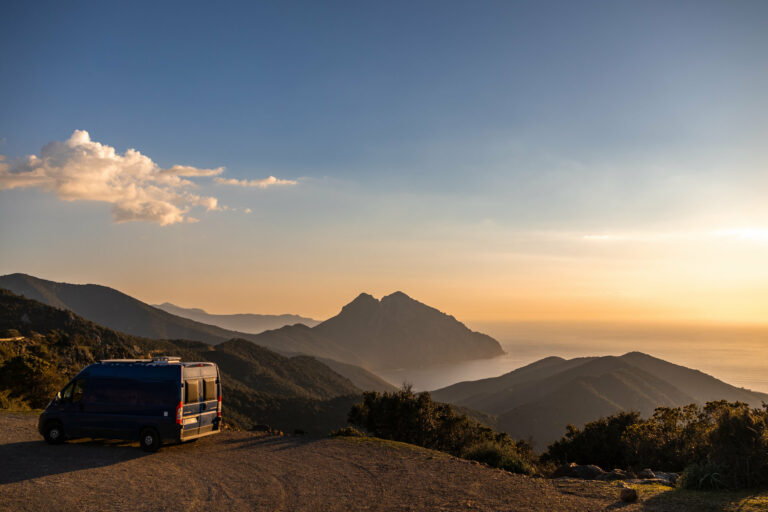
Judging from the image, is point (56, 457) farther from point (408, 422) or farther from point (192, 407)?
point (408, 422)

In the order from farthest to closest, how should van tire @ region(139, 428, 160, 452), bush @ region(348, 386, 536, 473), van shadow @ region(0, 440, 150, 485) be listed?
1. bush @ region(348, 386, 536, 473)
2. van tire @ region(139, 428, 160, 452)
3. van shadow @ region(0, 440, 150, 485)

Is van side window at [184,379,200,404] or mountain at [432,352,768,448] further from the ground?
van side window at [184,379,200,404]

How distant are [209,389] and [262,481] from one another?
192 inches

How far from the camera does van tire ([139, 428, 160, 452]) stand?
1351 cm

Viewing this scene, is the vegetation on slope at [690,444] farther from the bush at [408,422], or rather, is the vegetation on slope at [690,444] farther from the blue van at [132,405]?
the blue van at [132,405]

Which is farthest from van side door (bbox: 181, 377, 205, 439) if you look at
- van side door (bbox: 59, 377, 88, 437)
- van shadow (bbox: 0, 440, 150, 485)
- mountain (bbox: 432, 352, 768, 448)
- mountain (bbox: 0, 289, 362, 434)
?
mountain (bbox: 432, 352, 768, 448)

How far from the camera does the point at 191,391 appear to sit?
14047 mm

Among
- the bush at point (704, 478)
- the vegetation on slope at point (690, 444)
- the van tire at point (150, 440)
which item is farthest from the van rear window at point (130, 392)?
the vegetation on slope at point (690, 444)

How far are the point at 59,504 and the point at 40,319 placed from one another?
76.1m

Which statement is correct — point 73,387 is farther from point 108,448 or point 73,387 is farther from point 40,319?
point 40,319

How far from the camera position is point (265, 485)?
10695 mm

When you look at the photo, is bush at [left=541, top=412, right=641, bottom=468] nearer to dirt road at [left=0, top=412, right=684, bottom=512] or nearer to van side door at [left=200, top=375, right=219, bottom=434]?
dirt road at [left=0, top=412, right=684, bottom=512]

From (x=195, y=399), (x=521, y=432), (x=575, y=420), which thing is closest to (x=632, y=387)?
(x=575, y=420)

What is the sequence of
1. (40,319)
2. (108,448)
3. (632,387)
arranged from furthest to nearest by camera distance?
1. (632,387)
2. (40,319)
3. (108,448)
